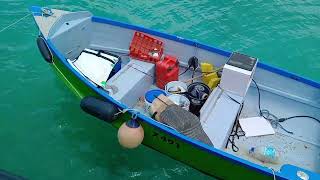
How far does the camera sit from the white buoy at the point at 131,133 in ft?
Result: 20.0

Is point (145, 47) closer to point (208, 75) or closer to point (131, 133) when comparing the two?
point (208, 75)

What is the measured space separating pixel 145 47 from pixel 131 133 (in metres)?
2.64

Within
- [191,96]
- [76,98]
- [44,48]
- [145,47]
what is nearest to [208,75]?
[191,96]

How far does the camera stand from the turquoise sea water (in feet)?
23.5

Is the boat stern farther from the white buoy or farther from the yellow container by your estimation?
the yellow container

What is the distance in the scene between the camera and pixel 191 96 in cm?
713

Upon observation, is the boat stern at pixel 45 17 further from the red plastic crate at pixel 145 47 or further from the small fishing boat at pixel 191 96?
the red plastic crate at pixel 145 47

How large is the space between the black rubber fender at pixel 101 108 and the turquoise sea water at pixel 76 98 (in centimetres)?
130

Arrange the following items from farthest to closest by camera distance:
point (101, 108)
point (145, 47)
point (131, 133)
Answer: point (145, 47), point (101, 108), point (131, 133)

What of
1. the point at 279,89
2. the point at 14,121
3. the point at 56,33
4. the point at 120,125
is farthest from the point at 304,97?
the point at 14,121

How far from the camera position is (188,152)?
616 centimetres

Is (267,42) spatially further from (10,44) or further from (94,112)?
(10,44)

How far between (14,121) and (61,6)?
5031 millimetres

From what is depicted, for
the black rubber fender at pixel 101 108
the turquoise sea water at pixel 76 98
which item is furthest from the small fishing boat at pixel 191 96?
the turquoise sea water at pixel 76 98
